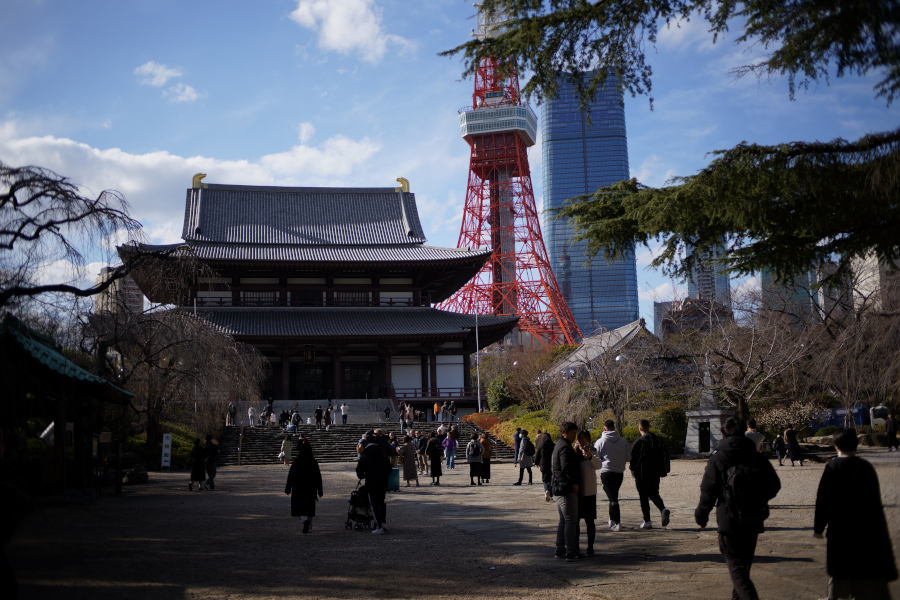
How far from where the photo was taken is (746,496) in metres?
5.60

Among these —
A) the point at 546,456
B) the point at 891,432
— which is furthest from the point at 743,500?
the point at 891,432

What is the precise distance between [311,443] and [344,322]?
10.8 meters

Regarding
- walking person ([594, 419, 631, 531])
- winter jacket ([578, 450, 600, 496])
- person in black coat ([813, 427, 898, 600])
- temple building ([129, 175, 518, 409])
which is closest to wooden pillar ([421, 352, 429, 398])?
temple building ([129, 175, 518, 409])

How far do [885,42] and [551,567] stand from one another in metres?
5.70

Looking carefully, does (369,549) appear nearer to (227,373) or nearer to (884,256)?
(884,256)

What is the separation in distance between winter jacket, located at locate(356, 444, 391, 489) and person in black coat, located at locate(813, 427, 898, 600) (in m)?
6.38

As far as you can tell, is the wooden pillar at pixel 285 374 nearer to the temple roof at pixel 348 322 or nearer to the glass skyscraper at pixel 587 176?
the temple roof at pixel 348 322

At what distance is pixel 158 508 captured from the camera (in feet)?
45.1

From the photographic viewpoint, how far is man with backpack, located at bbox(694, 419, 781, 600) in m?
5.48

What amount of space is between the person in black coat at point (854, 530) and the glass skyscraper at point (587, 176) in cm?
16208

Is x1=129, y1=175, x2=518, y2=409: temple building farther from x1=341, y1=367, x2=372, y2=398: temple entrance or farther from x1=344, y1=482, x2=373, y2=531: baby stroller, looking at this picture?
x1=344, y1=482, x2=373, y2=531: baby stroller

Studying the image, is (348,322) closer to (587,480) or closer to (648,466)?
(648,466)

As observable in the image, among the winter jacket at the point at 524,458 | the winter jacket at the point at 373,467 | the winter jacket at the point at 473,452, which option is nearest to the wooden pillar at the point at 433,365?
the winter jacket at the point at 473,452

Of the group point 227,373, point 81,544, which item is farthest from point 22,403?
point 227,373
